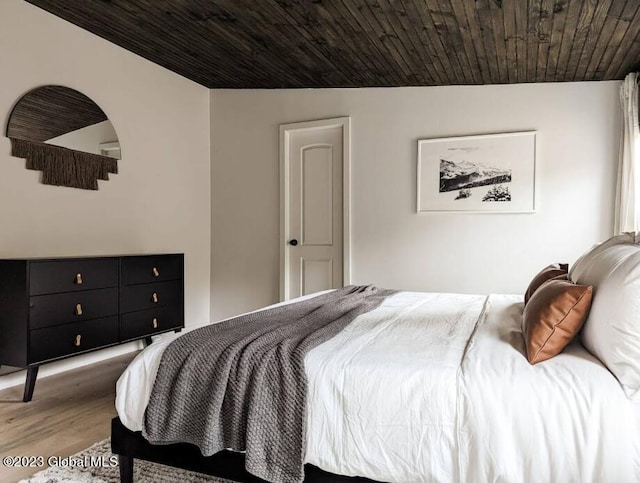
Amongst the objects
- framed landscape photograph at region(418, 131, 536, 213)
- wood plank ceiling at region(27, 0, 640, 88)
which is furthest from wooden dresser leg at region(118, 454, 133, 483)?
framed landscape photograph at region(418, 131, 536, 213)

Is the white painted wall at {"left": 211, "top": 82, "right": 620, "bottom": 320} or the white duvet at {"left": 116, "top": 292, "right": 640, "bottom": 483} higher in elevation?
the white painted wall at {"left": 211, "top": 82, "right": 620, "bottom": 320}

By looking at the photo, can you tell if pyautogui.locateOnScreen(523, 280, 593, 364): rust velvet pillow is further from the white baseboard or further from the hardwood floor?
the white baseboard

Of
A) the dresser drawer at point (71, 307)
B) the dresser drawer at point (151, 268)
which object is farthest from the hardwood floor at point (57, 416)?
the dresser drawer at point (151, 268)

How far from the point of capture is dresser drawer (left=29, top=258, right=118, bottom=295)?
121 inches

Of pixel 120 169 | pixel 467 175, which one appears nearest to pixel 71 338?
pixel 120 169

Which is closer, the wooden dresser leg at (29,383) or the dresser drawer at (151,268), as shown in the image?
the wooden dresser leg at (29,383)

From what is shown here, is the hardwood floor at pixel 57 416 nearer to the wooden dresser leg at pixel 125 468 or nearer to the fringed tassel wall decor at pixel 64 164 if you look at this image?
the wooden dresser leg at pixel 125 468

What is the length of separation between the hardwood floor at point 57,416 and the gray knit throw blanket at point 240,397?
900 mm

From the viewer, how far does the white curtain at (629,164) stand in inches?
152

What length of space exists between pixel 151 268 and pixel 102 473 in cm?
201

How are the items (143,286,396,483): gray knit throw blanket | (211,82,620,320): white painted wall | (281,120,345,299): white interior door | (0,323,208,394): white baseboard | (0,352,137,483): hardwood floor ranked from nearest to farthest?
(143,286,396,483): gray knit throw blanket → (0,352,137,483): hardwood floor → (0,323,208,394): white baseboard → (211,82,620,320): white painted wall → (281,120,345,299): white interior door

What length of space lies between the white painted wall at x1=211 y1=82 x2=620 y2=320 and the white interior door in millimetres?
144

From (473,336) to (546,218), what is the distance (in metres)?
2.72

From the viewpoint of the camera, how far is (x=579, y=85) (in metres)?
4.21
